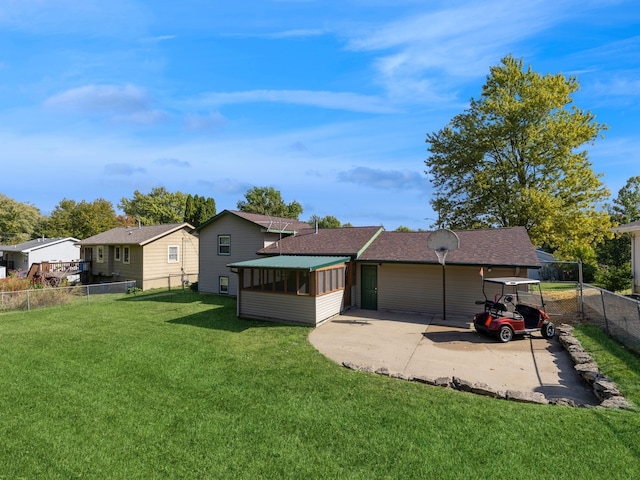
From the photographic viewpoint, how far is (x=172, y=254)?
26.5 metres

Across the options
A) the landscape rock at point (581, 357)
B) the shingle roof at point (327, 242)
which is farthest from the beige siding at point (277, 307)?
the landscape rock at point (581, 357)

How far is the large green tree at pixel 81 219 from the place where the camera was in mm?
43844

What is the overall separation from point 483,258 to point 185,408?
1238 centimetres

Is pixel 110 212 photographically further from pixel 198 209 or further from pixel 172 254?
pixel 172 254

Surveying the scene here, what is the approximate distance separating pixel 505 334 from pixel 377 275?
6.43 metres

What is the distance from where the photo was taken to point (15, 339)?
1141cm

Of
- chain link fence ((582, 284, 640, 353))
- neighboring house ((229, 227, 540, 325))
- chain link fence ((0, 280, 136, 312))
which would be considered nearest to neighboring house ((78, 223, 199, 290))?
chain link fence ((0, 280, 136, 312))

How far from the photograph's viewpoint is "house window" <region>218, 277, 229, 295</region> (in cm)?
2112

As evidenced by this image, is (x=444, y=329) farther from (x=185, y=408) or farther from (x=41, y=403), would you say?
(x=41, y=403)

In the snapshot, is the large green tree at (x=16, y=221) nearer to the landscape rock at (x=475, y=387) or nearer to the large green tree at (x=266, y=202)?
the large green tree at (x=266, y=202)

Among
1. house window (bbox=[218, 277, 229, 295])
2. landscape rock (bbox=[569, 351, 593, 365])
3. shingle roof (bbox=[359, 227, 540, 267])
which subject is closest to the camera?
landscape rock (bbox=[569, 351, 593, 365])

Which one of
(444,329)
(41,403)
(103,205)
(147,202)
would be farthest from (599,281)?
(147,202)

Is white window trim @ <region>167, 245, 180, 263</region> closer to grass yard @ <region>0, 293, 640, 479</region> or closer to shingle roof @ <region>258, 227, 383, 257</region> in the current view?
shingle roof @ <region>258, 227, 383, 257</region>

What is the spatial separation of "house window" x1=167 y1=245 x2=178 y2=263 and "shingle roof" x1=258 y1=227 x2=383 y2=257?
1090 centimetres
